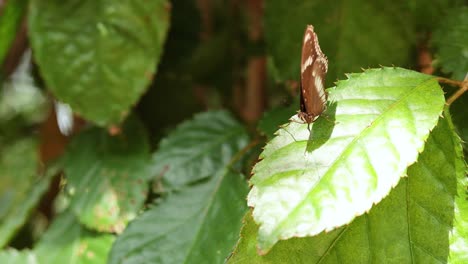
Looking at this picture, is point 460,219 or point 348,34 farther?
point 348,34

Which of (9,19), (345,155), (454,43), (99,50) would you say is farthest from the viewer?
(9,19)

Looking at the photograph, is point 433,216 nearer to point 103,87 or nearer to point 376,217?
point 376,217

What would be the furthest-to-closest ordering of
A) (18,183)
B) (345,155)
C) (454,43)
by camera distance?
(18,183), (454,43), (345,155)

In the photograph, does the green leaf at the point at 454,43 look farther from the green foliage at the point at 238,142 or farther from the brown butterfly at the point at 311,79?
the brown butterfly at the point at 311,79

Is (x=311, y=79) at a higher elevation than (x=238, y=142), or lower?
higher

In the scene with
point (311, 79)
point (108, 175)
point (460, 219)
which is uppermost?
point (311, 79)

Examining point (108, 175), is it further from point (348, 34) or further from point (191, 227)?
point (348, 34)

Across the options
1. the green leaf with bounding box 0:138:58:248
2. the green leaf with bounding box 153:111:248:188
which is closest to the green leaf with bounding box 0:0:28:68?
the green leaf with bounding box 0:138:58:248

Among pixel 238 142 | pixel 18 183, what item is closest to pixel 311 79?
pixel 238 142
